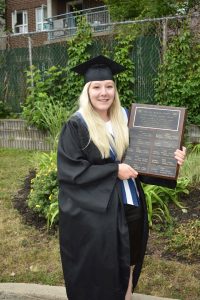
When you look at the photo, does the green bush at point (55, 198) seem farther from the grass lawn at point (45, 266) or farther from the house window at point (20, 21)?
the house window at point (20, 21)

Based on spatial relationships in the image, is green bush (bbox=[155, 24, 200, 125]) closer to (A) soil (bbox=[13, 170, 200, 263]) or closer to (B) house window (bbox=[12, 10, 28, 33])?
(A) soil (bbox=[13, 170, 200, 263])

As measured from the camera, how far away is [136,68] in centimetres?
870

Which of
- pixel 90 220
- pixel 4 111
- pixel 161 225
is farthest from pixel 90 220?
pixel 4 111

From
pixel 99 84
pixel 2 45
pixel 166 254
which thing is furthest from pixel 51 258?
pixel 2 45

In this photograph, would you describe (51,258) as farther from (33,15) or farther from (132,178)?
(33,15)

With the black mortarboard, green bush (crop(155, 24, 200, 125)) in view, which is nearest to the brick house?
green bush (crop(155, 24, 200, 125))

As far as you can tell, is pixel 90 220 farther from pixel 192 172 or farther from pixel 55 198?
pixel 192 172

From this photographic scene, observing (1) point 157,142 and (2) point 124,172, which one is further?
(1) point 157,142

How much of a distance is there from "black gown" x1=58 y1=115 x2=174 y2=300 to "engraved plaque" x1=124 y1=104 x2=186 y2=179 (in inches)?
7.5

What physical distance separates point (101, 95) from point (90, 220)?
0.80 m

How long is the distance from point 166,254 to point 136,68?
5329 mm

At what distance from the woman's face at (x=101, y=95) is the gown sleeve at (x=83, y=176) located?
0.67 feet

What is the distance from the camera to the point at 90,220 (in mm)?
2691

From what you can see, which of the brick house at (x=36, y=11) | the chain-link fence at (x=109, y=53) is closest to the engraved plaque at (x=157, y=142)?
the chain-link fence at (x=109, y=53)
